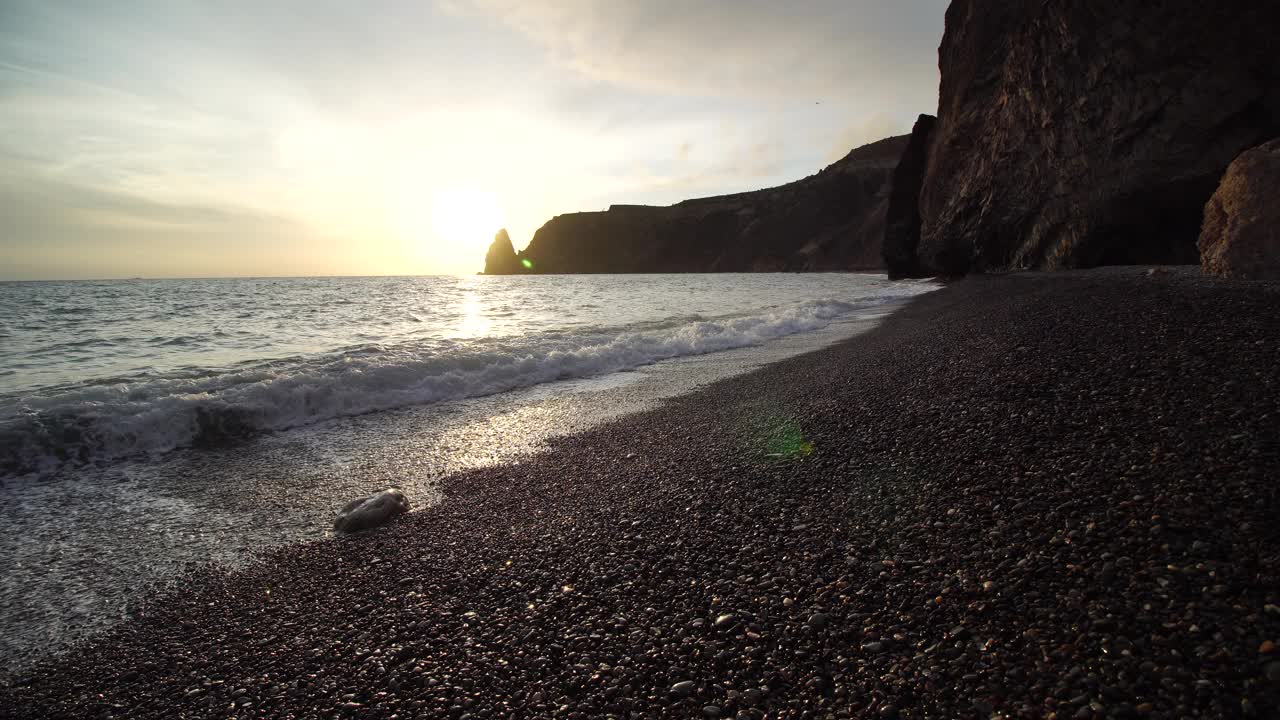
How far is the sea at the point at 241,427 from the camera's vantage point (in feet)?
12.9

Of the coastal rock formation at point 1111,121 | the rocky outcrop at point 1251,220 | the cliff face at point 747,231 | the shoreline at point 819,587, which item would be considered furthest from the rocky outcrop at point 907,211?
the shoreline at point 819,587

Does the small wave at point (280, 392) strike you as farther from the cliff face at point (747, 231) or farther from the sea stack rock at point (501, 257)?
the sea stack rock at point (501, 257)

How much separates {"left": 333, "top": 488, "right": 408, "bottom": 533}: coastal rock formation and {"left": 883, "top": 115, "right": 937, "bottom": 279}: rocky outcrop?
1772 inches

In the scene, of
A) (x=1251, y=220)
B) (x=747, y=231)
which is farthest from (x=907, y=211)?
(x=747, y=231)

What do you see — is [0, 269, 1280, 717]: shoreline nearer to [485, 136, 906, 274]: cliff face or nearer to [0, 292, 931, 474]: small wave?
[0, 292, 931, 474]: small wave

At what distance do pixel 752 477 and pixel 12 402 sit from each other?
927 cm

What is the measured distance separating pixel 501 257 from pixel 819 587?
175039mm

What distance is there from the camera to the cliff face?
94562 mm

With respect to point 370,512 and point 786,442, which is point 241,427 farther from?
point 786,442

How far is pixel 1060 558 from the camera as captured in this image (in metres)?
2.42

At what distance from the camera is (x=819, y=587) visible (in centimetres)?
262

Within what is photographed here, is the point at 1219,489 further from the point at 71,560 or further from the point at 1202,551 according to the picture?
the point at 71,560

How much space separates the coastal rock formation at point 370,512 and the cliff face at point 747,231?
8743cm

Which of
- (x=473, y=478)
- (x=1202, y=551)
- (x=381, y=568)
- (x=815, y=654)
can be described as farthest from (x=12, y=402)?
(x=1202, y=551)
